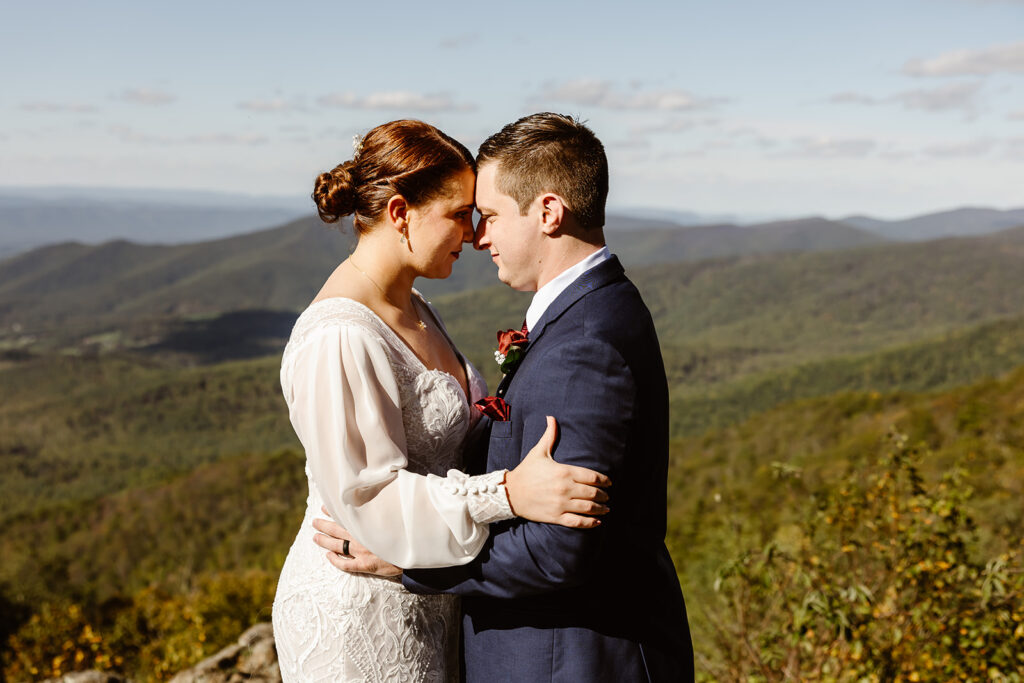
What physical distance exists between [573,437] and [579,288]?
485 millimetres

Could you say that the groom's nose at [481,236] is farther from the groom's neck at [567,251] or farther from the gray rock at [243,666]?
the gray rock at [243,666]

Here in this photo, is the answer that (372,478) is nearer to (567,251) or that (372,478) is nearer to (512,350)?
(512,350)

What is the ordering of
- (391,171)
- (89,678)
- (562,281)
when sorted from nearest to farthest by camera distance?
(562,281)
(391,171)
(89,678)

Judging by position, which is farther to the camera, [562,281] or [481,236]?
[481,236]

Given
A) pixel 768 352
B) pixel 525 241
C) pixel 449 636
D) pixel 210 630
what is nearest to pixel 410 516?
pixel 449 636

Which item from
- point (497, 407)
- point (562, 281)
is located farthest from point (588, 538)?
point (562, 281)

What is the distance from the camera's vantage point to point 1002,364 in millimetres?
112000

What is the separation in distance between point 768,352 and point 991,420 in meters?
151

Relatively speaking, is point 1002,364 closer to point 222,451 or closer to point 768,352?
point 768,352

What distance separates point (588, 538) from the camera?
7.57 ft

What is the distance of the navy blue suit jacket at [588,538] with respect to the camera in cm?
232

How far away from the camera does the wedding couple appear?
235 cm

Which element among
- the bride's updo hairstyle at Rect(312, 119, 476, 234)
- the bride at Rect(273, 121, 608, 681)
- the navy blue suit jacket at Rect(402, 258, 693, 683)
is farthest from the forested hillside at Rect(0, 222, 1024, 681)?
the navy blue suit jacket at Rect(402, 258, 693, 683)

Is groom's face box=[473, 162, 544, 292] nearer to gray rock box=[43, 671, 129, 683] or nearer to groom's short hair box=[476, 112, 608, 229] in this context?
groom's short hair box=[476, 112, 608, 229]
